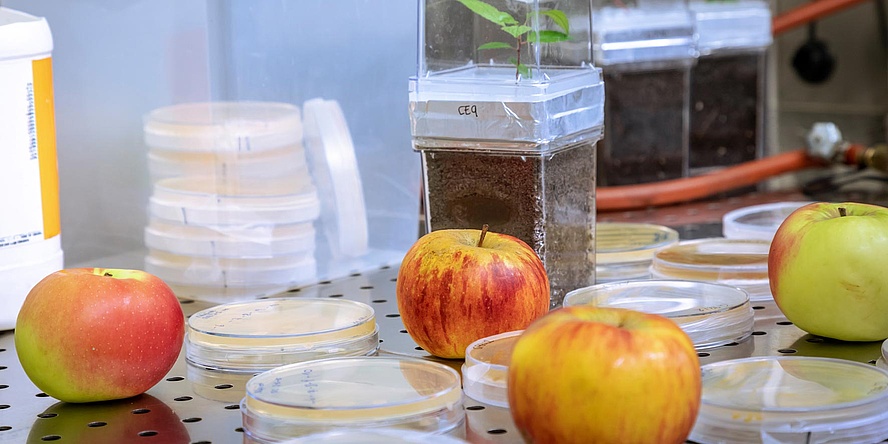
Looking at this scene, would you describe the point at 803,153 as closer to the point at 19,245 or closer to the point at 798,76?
the point at 798,76

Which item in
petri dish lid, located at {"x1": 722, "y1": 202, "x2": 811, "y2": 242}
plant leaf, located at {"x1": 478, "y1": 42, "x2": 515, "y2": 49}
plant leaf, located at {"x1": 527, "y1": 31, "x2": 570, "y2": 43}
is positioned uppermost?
plant leaf, located at {"x1": 527, "y1": 31, "x2": 570, "y2": 43}

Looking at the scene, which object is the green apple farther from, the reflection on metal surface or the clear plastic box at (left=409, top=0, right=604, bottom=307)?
the clear plastic box at (left=409, top=0, right=604, bottom=307)

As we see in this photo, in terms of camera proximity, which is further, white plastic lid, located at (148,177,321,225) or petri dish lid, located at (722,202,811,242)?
petri dish lid, located at (722,202,811,242)

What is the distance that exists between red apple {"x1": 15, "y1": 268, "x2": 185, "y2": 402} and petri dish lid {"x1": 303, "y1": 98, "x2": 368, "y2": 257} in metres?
A: 0.35

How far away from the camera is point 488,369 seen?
2.27 ft

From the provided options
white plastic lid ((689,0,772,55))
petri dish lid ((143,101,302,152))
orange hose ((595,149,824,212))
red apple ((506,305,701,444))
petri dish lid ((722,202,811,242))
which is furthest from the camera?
white plastic lid ((689,0,772,55))

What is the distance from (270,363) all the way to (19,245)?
284 mm

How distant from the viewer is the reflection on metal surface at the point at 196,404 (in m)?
0.67

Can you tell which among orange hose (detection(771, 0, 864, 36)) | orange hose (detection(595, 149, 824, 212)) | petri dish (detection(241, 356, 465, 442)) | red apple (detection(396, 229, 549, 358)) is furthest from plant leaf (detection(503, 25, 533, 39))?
orange hose (detection(771, 0, 864, 36))

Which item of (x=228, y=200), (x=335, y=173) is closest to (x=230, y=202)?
(x=228, y=200)

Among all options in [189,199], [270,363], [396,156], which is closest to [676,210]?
[396,156]

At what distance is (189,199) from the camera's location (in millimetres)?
1018

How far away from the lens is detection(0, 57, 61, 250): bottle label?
0.90 m

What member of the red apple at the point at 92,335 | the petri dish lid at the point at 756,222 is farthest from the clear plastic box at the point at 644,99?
the red apple at the point at 92,335
